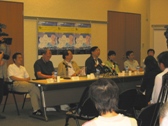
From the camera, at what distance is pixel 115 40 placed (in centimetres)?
987

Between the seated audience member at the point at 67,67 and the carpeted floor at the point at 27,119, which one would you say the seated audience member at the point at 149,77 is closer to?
the carpeted floor at the point at 27,119

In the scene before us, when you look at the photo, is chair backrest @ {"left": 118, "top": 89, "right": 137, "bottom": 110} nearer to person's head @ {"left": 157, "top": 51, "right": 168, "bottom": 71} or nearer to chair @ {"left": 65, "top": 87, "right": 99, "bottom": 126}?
chair @ {"left": 65, "top": 87, "right": 99, "bottom": 126}

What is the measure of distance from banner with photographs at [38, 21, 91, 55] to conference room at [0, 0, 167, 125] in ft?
0.23

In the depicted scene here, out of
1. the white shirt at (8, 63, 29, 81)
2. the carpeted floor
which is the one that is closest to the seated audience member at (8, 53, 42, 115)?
the white shirt at (8, 63, 29, 81)

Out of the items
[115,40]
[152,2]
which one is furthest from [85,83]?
[152,2]

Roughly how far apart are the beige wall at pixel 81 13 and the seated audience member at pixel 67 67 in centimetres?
123

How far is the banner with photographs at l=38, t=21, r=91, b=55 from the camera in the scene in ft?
26.2

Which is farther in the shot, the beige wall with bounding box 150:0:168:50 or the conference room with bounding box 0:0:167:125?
the beige wall with bounding box 150:0:168:50

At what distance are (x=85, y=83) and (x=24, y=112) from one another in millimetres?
1363

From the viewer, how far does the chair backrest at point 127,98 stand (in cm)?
429

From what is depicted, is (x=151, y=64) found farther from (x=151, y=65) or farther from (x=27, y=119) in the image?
(x=27, y=119)

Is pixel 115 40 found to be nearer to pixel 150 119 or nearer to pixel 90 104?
pixel 90 104

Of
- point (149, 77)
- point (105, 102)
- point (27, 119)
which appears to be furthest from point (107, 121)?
point (27, 119)

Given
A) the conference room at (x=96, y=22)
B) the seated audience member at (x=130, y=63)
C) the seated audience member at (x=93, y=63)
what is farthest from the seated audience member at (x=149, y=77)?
the seated audience member at (x=130, y=63)
